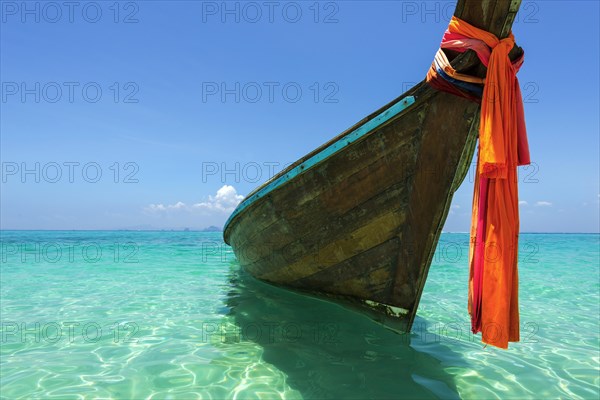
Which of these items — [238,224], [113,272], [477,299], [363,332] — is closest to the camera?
[477,299]

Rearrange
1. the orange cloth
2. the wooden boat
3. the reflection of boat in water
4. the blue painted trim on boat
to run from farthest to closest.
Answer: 1. the blue painted trim on boat
2. the wooden boat
3. the reflection of boat in water
4. the orange cloth

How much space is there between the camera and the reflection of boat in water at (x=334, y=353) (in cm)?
277

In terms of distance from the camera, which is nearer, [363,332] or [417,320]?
[363,332]

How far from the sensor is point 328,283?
162 inches

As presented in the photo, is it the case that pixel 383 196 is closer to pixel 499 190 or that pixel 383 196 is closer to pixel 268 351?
pixel 499 190

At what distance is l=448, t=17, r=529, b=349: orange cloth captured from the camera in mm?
2344

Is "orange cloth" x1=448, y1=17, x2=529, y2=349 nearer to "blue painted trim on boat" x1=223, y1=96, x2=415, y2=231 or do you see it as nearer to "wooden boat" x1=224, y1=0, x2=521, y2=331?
"wooden boat" x1=224, y1=0, x2=521, y2=331

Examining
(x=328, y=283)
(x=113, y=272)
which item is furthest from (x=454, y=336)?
(x=113, y=272)

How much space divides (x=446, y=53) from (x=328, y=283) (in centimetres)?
274

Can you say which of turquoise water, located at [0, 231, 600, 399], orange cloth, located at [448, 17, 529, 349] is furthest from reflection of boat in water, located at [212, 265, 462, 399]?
orange cloth, located at [448, 17, 529, 349]

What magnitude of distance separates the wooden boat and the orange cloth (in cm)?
20

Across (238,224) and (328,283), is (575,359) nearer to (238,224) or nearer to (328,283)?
(328,283)

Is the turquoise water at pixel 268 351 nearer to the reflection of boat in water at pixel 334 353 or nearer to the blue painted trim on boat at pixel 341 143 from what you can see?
the reflection of boat in water at pixel 334 353

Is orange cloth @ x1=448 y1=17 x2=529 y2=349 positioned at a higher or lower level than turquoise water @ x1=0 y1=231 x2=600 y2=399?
higher
